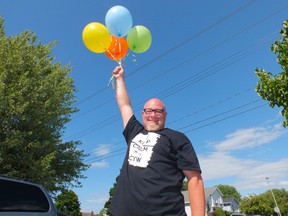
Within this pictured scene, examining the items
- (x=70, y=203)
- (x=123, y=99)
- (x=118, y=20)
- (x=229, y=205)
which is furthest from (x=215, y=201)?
(x=123, y=99)

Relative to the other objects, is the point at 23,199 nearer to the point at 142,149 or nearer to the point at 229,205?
the point at 142,149

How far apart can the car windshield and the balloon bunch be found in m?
2.58

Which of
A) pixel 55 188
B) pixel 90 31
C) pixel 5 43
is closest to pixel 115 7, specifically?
pixel 90 31

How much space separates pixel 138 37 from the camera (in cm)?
427

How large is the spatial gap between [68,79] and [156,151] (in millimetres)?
14410

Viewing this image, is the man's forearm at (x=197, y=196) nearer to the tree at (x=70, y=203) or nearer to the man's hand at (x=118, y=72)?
the man's hand at (x=118, y=72)

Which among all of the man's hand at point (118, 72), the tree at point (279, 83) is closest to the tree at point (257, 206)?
the tree at point (279, 83)

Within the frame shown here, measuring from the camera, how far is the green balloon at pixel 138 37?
427cm

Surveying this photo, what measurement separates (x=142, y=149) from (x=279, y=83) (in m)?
6.87

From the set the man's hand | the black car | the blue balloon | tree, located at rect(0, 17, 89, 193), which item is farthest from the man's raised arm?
tree, located at rect(0, 17, 89, 193)

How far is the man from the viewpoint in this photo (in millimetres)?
2510

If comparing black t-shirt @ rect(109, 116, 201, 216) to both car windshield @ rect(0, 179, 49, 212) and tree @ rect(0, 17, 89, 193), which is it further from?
tree @ rect(0, 17, 89, 193)

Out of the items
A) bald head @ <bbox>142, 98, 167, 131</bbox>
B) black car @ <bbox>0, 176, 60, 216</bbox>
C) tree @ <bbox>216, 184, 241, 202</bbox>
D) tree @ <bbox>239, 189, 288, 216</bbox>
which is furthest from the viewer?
tree @ <bbox>216, 184, 241, 202</bbox>

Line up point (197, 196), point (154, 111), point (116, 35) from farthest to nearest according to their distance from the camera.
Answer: point (116, 35)
point (154, 111)
point (197, 196)
